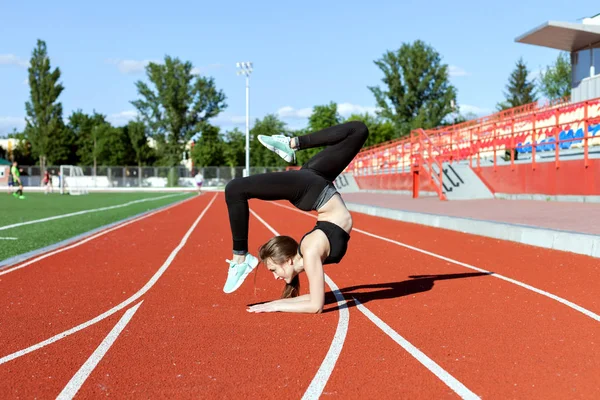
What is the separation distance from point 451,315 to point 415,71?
7428 cm

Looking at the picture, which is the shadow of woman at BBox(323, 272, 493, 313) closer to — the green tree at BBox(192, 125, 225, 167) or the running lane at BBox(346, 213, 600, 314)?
the running lane at BBox(346, 213, 600, 314)

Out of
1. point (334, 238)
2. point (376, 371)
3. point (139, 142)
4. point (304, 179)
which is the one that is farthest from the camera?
point (139, 142)

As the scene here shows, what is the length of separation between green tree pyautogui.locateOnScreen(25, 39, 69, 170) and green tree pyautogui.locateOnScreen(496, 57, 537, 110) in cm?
6103

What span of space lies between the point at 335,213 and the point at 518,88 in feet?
295

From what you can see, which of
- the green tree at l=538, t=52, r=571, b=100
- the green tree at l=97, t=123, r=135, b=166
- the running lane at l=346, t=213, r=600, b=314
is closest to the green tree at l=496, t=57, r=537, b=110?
the green tree at l=538, t=52, r=571, b=100

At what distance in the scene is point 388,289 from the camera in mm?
6883

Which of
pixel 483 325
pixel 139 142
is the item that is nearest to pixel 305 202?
pixel 483 325

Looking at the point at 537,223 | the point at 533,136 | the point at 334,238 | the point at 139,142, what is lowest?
the point at 537,223

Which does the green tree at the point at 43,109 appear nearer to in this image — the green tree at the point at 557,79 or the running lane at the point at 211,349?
the green tree at the point at 557,79

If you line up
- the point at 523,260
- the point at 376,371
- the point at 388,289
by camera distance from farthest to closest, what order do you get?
the point at 523,260, the point at 388,289, the point at 376,371

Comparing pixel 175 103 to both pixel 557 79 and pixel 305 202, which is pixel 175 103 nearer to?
pixel 557 79

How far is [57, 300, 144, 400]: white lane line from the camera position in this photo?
11.5ft

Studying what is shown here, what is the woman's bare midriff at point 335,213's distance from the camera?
5.22 meters

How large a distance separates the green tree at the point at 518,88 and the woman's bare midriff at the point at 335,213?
Answer: 285 feet
